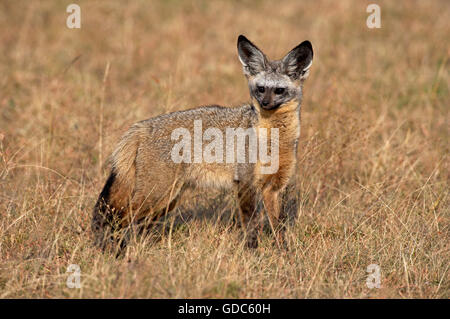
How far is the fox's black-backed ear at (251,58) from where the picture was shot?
5262 mm

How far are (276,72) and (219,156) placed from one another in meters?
1.01

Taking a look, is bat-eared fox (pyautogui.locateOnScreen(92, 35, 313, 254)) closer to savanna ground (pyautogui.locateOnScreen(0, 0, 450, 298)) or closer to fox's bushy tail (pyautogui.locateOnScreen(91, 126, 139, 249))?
fox's bushy tail (pyautogui.locateOnScreen(91, 126, 139, 249))

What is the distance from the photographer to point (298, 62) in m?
5.27

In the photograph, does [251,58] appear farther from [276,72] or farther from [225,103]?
[225,103]

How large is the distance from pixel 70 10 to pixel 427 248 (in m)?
9.17

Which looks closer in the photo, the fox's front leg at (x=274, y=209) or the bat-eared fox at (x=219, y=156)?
the bat-eared fox at (x=219, y=156)

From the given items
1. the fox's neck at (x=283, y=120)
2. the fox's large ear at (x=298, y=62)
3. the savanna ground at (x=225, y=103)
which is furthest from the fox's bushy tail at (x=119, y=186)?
the fox's large ear at (x=298, y=62)

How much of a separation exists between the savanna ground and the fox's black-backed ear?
1.10 meters

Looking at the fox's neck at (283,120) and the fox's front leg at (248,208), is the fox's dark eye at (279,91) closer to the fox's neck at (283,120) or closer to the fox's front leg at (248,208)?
the fox's neck at (283,120)

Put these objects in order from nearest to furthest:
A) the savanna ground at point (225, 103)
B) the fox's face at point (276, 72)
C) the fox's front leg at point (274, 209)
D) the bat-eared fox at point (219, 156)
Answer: the savanna ground at point (225, 103), the bat-eared fox at point (219, 156), the fox's face at point (276, 72), the fox's front leg at point (274, 209)

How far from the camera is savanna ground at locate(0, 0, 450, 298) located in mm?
4238

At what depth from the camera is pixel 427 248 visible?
479 cm

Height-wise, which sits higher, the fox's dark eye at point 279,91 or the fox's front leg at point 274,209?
the fox's dark eye at point 279,91

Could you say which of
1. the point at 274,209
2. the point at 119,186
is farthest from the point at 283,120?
the point at 119,186
